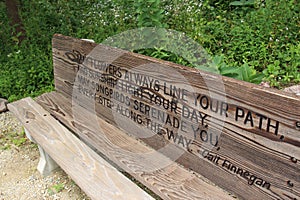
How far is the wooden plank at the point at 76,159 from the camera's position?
61.6 inches

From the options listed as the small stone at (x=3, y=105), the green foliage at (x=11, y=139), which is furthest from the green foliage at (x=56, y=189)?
the small stone at (x=3, y=105)

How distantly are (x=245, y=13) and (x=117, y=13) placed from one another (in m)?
1.96

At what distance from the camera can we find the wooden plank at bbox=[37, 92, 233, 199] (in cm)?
150

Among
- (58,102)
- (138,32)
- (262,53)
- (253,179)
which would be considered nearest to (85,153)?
(58,102)

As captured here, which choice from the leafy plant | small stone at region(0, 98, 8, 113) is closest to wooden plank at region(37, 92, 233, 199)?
the leafy plant

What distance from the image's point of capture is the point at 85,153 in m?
1.91

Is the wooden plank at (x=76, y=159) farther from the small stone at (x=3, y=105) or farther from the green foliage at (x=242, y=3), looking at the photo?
the green foliage at (x=242, y=3)

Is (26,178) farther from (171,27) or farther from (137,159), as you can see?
(171,27)

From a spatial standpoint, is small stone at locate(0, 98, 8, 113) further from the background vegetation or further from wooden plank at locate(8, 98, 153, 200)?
wooden plank at locate(8, 98, 153, 200)

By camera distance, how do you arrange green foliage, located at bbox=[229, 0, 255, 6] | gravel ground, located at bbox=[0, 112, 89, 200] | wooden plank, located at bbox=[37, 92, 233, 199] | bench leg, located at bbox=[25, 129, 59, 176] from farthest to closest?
1. green foliage, located at bbox=[229, 0, 255, 6]
2. bench leg, located at bbox=[25, 129, 59, 176]
3. gravel ground, located at bbox=[0, 112, 89, 200]
4. wooden plank, located at bbox=[37, 92, 233, 199]

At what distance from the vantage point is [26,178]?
2.61 metres

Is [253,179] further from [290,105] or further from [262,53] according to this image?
[262,53]

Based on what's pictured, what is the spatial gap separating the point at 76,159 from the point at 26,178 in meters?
0.98

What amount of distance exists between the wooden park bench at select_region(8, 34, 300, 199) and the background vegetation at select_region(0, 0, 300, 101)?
1.28 metres
